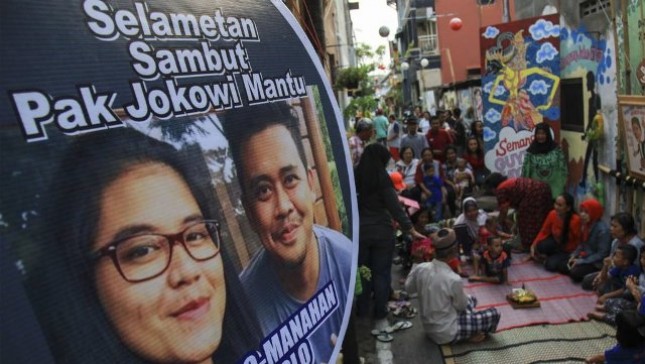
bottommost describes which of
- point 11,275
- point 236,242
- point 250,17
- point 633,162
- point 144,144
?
point 633,162

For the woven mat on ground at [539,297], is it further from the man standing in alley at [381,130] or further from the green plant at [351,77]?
the green plant at [351,77]

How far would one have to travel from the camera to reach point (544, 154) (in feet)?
24.7

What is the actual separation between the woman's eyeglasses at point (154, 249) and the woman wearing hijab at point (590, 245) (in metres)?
5.62

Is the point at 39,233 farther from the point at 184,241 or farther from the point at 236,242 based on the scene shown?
the point at 236,242

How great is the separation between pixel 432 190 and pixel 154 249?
24.3ft

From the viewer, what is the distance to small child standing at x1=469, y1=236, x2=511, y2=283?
625 centimetres

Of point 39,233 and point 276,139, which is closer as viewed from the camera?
point 39,233

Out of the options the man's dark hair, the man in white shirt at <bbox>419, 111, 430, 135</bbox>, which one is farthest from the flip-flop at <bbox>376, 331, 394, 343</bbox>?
the man in white shirt at <bbox>419, 111, 430, 135</bbox>

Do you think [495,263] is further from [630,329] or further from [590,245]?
[630,329]

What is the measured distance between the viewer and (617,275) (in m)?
5.18

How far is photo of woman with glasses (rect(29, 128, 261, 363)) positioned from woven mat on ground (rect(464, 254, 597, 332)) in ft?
14.8

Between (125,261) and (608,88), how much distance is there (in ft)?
22.3

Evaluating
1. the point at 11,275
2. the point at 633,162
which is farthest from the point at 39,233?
the point at 633,162

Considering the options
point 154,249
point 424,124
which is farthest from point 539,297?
point 424,124
